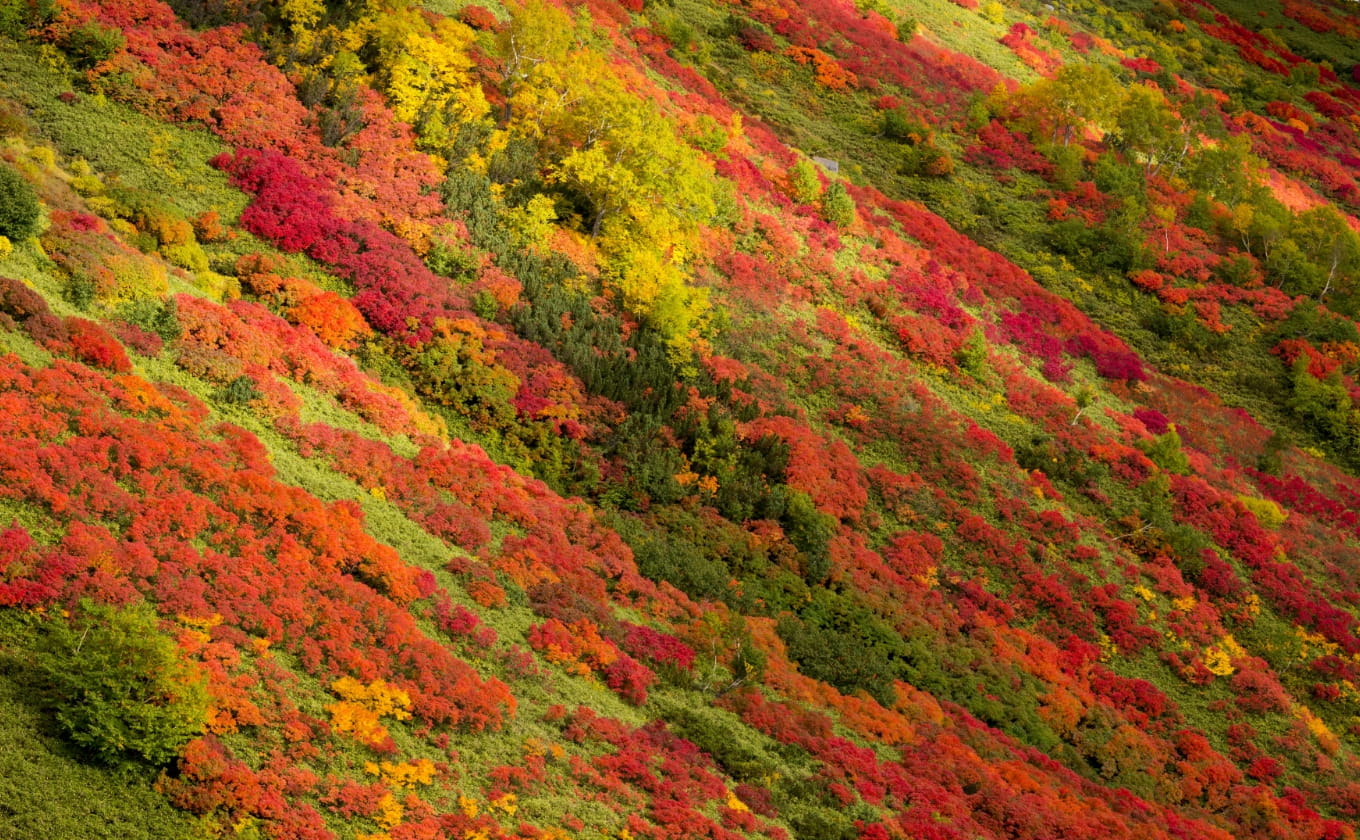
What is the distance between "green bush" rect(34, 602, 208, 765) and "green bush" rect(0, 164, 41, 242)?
1152cm

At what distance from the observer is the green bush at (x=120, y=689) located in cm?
1627

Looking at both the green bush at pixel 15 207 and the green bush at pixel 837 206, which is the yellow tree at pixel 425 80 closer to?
the green bush at pixel 15 207

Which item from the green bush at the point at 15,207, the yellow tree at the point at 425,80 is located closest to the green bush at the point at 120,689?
the green bush at the point at 15,207

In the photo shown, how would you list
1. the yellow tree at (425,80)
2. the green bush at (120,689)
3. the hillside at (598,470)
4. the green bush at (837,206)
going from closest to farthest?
the green bush at (120,689), the hillside at (598,470), the yellow tree at (425,80), the green bush at (837,206)

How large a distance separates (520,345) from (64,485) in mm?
15441

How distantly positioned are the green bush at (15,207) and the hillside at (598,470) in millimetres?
111

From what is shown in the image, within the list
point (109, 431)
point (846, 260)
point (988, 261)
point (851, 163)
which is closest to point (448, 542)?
point (109, 431)

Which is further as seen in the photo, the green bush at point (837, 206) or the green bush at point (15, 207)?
the green bush at point (837, 206)

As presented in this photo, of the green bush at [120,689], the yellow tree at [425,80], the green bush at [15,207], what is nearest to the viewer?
the green bush at [120,689]

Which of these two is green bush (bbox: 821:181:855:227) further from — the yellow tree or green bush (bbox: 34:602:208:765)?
green bush (bbox: 34:602:208:765)

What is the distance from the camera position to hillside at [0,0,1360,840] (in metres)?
19.3

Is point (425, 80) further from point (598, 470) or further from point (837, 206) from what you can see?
point (837, 206)

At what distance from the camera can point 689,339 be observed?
38.0 meters

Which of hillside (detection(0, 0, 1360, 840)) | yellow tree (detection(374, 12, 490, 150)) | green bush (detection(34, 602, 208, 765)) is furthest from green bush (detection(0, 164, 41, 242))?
yellow tree (detection(374, 12, 490, 150))
